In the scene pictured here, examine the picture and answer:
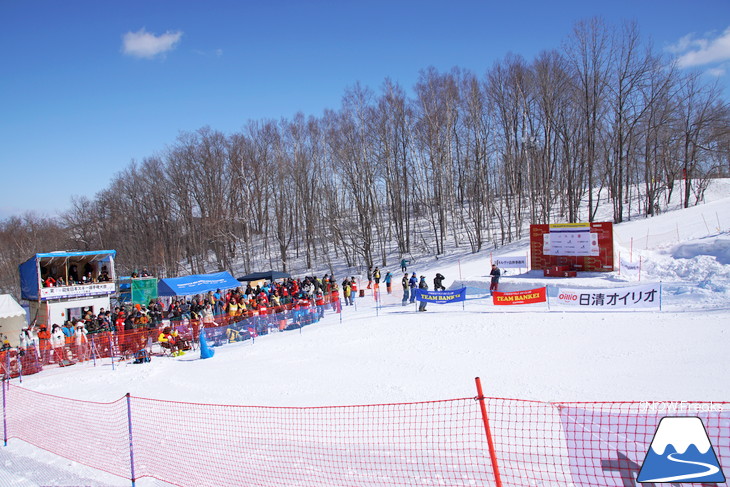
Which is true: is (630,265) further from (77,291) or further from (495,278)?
(77,291)

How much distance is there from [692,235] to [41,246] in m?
68.1

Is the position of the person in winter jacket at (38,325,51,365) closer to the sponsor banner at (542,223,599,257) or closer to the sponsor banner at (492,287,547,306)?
the sponsor banner at (492,287,547,306)

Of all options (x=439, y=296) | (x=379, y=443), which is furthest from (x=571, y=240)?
(x=379, y=443)

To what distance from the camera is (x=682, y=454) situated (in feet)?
14.1

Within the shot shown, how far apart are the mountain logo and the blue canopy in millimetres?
21998

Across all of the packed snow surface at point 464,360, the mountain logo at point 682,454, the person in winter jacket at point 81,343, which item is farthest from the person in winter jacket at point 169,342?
the mountain logo at point 682,454

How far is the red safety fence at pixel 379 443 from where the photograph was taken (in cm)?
589

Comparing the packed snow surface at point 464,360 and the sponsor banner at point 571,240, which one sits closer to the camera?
the packed snow surface at point 464,360

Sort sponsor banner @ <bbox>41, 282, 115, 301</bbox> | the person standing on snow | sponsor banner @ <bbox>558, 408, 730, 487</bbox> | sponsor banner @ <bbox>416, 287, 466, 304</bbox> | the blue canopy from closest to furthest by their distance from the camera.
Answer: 1. sponsor banner @ <bbox>558, 408, 730, 487</bbox>
2. sponsor banner @ <bbox>416, 287, 466, 304</bbox>
3. the person standing on snow
4. the blue canopy
5. sponsor banner @ <bbox>41, 282, 115, 301</bbox>

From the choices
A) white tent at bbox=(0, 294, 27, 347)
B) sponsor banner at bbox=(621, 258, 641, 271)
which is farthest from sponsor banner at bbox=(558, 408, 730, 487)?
white tent at bbox=(0, 294, 27, 347)

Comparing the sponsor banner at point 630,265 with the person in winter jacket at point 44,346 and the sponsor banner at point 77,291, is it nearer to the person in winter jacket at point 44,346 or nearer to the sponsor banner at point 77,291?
the person in winter jacket at point 44,346

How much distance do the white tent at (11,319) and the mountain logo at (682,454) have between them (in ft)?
86.3

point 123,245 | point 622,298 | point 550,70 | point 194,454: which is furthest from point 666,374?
point 123,245

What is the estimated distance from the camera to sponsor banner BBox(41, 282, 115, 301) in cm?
2439
